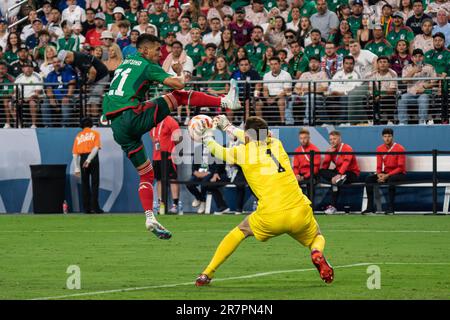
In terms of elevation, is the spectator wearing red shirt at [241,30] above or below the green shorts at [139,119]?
above

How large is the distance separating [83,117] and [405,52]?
779 centimetres

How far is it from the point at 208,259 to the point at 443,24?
1208 centimetres

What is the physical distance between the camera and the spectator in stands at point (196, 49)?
85.8 feet

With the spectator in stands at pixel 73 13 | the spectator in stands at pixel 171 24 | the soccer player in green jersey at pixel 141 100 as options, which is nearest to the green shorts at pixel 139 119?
the soccer player in green jersey at pixel 141 100

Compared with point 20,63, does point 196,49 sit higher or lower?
higher

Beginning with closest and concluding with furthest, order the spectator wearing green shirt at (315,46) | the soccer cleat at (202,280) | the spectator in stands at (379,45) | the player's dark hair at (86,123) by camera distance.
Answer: the soccer cleat at (202,280)
the spectator in stands at (379,45)
the spectator wearing green shirt at (315,46)
the player's dark hair at (86,123)

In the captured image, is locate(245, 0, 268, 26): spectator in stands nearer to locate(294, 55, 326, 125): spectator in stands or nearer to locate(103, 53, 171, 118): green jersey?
locate(294, 55, 326, 125): spectator in stands

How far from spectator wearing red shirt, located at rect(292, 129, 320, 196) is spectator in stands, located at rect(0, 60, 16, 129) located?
7500 mm

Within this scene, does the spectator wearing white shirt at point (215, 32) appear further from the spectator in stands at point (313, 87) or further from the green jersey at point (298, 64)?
the spectator in stands at point (313, 87)

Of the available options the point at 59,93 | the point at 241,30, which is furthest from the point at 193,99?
the point at 59,93

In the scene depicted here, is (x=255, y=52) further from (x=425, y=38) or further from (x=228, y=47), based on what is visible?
(x=425, y=38)

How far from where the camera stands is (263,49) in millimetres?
25656

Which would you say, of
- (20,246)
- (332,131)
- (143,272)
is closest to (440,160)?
(332,131)

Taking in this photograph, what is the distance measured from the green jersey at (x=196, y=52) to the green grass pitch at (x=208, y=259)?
17.7ft
